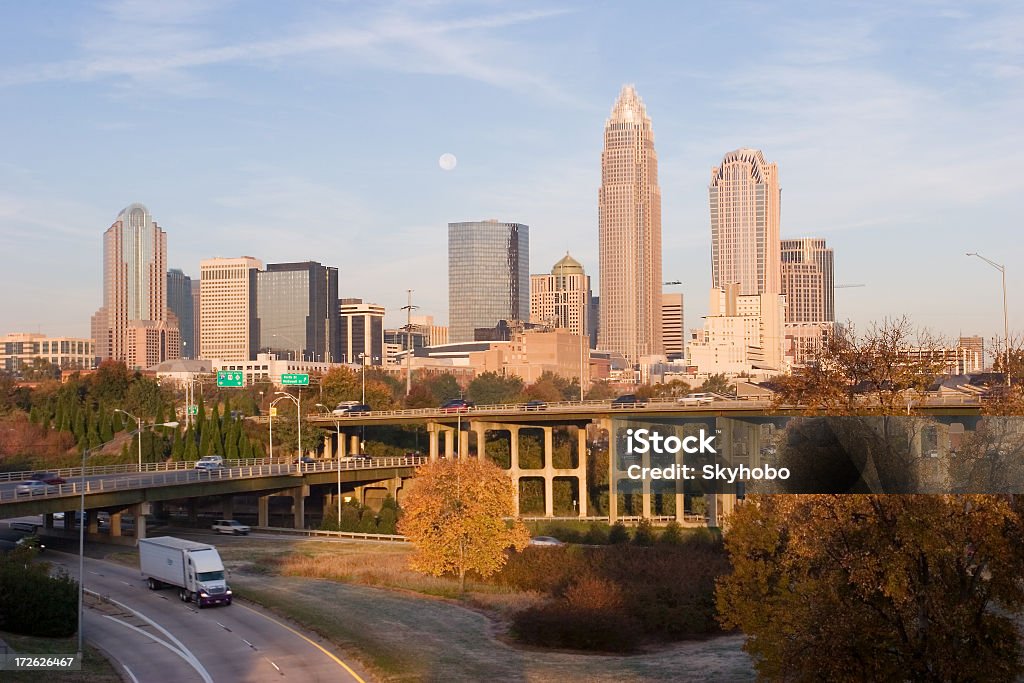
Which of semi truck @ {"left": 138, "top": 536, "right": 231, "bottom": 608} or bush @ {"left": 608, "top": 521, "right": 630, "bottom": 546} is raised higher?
semi truck @ {"left": 138, "top": 536, "right": 231, "bottom": 608}

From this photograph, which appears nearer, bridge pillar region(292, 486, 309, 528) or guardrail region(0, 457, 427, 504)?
guardrail region(0, 457, 427, 504)

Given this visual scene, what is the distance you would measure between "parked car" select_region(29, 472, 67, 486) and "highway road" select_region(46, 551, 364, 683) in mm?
29911

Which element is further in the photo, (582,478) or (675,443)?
(582,478)

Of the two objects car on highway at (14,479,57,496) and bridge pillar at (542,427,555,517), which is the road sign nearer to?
bridge pillar at (542,427,555,517)

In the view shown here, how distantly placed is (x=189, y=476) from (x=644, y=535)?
125 feet

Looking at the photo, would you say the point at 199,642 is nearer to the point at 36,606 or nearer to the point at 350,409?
the point at 36,606

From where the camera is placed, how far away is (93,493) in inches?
3295

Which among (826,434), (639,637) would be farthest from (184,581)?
(826,434)

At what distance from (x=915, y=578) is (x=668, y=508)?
290 ft

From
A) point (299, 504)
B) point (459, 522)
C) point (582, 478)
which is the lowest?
point (299, 504)

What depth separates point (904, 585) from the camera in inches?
1220

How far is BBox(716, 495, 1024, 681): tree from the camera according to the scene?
31281mm

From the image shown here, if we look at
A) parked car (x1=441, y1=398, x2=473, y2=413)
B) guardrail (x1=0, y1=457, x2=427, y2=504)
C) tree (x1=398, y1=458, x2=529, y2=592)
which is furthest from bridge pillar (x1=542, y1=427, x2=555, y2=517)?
tree (x1=398, y1=458, x2=529, y2=592)

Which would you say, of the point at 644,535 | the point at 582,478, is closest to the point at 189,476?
the point at 644,535
